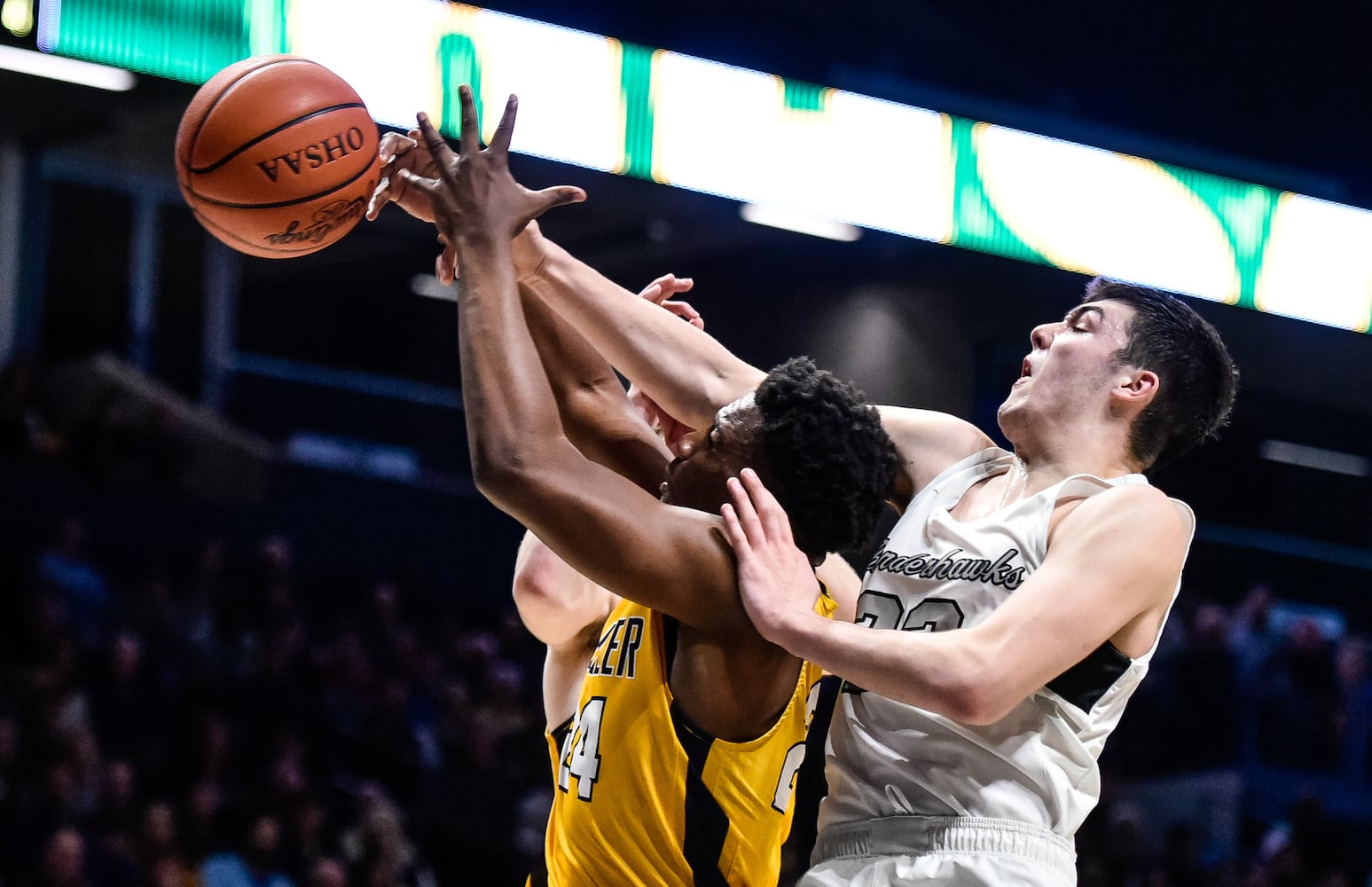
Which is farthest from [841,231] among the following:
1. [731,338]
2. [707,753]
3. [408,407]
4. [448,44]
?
[707,753]

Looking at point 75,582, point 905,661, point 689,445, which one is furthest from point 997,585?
point 75,582

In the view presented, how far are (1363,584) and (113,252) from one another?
1115cm

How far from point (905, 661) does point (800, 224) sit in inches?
283

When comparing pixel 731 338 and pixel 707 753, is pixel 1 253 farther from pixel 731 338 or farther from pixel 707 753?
pixel 707 753

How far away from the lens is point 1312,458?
15227mm

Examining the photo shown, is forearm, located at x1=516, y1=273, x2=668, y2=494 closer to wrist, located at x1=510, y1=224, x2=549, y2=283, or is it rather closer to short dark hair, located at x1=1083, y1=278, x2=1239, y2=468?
wrist, located at x1=510, y1=224, x2=549, y2=283

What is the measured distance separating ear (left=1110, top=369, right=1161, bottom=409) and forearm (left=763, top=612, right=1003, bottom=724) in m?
0.65

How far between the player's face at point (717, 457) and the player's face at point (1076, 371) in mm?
489

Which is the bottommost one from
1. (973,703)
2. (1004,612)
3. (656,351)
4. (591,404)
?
(973,703)

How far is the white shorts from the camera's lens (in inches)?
105

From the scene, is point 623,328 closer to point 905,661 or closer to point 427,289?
point 905,661

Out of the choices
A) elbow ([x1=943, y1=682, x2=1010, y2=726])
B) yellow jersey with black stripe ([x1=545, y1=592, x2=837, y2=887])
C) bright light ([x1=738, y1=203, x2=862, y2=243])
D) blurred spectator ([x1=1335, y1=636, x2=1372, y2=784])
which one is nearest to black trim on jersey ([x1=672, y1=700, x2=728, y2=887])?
yellow jersey with black stripe ([x1=545, y1=592, x2=837, y2=887])

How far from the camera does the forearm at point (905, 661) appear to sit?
2.47 metres

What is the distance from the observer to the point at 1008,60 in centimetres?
1162
